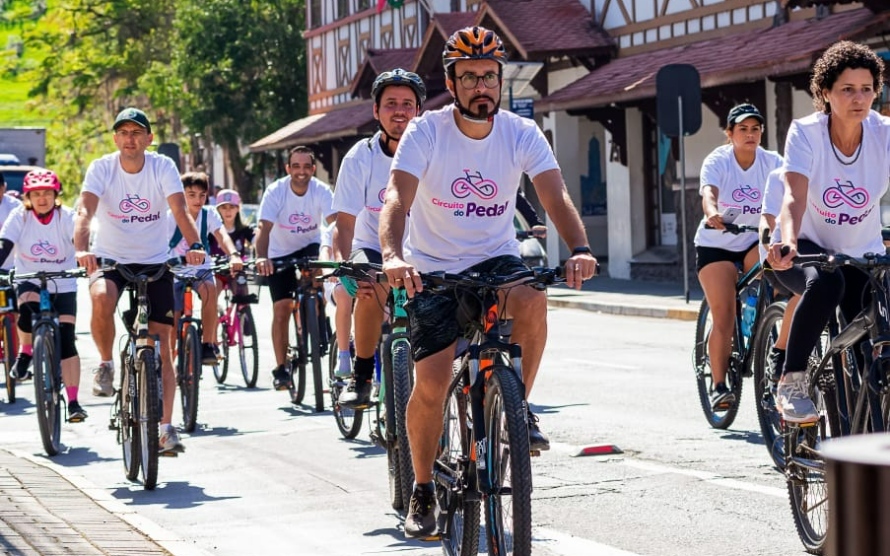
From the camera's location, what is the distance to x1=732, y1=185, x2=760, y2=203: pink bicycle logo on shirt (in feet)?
32.3

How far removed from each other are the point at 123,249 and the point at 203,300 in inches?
142

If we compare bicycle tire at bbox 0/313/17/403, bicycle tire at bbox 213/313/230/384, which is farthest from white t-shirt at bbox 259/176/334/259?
bicycle tire at bbox 0/313/17/403

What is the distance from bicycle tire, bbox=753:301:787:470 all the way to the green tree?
41720 mm

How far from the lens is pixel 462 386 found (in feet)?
18.8

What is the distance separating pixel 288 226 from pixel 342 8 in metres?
36.1

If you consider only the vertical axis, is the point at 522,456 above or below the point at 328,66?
below

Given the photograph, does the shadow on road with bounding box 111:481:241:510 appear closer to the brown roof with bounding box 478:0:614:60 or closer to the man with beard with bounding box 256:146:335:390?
the man with beard with bounding box 256:146:335:390

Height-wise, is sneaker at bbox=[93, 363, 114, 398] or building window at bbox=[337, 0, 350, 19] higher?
building window at bbox=[337, 0, 350, 19]

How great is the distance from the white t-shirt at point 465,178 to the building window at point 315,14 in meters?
44.1

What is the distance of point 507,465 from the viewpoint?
5.30 m

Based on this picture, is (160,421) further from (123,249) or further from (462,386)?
(462,386)

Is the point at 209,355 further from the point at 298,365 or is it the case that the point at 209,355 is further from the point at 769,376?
the point at 769,376

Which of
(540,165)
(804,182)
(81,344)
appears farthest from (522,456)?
(81,344)

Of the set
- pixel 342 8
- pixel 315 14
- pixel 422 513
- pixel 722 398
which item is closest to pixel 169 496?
→ pixel 422 513
